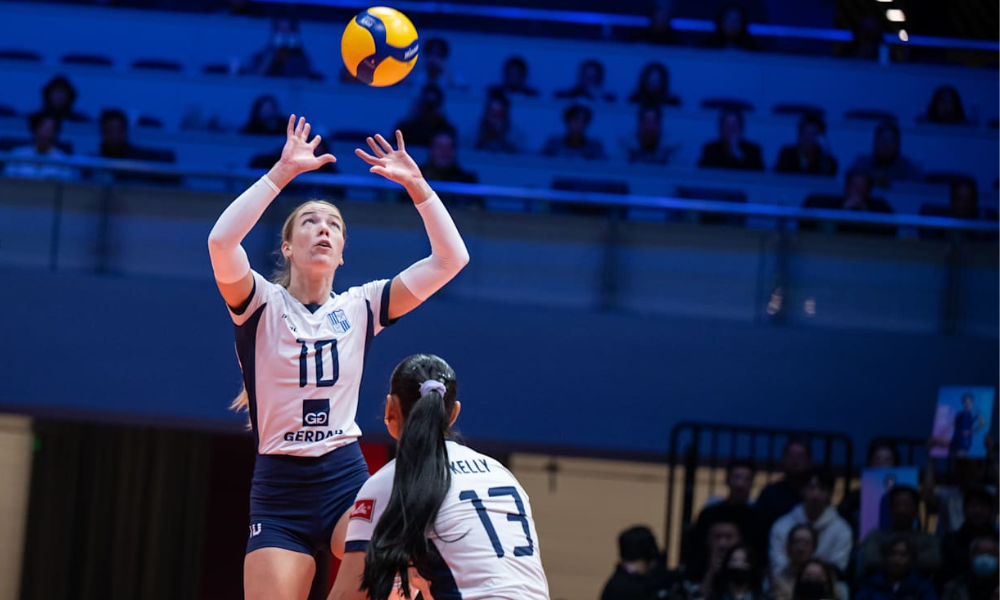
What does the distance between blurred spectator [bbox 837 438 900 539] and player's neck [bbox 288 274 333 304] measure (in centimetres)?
434

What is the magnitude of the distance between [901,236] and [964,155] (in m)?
2.33

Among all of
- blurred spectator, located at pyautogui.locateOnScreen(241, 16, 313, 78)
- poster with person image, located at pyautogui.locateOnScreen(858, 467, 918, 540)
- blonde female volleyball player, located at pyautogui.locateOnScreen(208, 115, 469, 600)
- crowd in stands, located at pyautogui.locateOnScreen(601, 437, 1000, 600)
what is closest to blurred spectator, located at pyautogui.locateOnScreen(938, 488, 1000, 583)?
crowd in stands, located at pyautogui.locateOnScreen(601, 437, 1000, 600)

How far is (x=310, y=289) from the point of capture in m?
4.02

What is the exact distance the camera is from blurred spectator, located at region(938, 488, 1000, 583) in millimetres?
7082

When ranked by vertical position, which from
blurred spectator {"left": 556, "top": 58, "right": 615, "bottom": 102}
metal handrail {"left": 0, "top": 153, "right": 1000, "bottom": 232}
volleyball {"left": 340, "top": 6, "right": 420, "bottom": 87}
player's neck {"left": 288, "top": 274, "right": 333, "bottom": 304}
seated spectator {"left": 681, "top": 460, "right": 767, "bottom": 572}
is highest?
blurred spectator {"left": 556, "top": 58, "right": 615, "bottom": 102}

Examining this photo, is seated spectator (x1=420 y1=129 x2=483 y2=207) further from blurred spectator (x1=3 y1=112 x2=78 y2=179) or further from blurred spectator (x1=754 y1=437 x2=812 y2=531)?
blurred spectator (x1=754 y1=437 x2=812 y2=531)

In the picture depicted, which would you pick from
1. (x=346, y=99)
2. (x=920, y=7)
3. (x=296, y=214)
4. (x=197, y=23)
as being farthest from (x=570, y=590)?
(x=296, y=214)

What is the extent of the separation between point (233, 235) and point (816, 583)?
4461mm

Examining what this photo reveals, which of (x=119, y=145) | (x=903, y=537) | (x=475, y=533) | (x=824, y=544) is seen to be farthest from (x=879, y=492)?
(x=119, y=145)

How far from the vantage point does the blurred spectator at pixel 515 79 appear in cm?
1009

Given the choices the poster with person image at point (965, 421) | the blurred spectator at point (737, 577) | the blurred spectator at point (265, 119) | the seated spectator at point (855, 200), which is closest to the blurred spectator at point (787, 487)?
the blurred spectator at point (737, 577)

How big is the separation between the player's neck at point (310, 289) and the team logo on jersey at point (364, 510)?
94 centimetres

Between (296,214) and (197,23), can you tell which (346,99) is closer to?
(197,23)

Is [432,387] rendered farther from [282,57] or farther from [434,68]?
[282,57]
